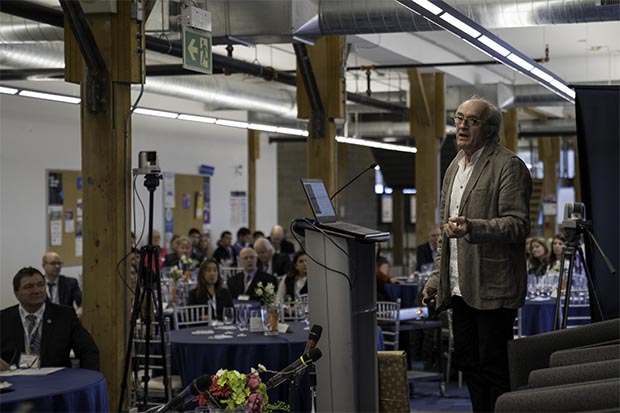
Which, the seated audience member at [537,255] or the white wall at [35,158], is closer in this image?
the white wall at [35,158]

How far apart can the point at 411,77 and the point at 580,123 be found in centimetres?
1025

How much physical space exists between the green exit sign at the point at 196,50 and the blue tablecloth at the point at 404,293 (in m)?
5.65

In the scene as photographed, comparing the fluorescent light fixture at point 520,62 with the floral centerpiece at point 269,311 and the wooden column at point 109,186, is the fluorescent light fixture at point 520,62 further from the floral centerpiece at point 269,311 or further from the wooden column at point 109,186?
the wooden column at point 109,186

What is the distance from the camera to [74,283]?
1133cm

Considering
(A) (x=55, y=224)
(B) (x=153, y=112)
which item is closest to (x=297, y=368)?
(B) (x=153, y=112)

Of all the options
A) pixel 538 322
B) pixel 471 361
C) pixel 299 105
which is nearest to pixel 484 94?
pixel 299 105

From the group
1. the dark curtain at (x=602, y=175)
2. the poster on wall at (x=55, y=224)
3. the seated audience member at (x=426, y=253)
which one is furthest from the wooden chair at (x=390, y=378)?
the poster on wall at (x=55, y=224)

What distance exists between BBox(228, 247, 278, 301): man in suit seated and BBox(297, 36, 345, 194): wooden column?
1.25m

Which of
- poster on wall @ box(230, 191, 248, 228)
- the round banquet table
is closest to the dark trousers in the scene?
the round banquet table

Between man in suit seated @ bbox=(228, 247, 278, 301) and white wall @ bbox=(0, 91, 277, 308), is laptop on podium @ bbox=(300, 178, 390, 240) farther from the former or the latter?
white wall @ bbox=(0, 91, 277, 308)

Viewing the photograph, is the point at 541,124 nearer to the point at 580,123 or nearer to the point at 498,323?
the point at 580,123

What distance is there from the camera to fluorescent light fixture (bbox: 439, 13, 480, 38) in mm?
6309

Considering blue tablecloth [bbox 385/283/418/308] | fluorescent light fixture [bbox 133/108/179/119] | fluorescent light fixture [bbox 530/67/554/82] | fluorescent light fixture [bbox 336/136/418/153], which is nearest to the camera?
fluorescent light fixture [bbox 530/67/554/82]

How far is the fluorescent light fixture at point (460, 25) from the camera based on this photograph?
20.7 feet
